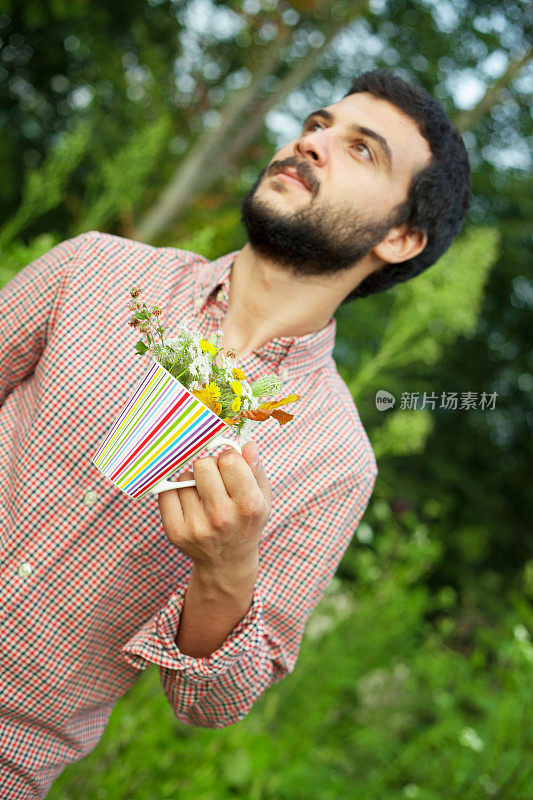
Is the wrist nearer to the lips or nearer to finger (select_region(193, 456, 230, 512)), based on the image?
finger (select_region(193, 456, 230, 512))

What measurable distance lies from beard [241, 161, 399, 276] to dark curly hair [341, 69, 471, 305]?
0.18 meters

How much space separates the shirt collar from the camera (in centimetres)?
137

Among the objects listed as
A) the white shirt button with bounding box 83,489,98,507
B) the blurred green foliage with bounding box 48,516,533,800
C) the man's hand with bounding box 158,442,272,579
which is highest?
the man's hand with bounding box 158,442,272,579

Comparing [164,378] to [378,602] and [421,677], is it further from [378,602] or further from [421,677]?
[421,677]

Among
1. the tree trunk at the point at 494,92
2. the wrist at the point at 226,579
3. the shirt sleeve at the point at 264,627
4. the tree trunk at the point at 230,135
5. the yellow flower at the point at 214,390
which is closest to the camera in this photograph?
the yellow flower at the point at 214,390

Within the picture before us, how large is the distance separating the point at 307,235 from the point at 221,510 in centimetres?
63

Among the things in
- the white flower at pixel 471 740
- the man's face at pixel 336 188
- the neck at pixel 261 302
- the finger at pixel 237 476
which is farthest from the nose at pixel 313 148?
the white flower at pixel 471 740

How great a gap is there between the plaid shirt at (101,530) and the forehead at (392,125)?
453 mm

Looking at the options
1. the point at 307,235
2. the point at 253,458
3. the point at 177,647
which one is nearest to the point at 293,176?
the point at 307,235

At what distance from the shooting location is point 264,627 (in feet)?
4.03

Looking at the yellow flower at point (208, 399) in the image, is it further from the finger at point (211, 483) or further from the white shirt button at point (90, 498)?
the white shirt button at point (90, 498)

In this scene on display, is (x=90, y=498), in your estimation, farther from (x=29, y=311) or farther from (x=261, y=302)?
(x=261, y=302)

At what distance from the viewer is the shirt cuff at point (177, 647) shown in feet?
3.72

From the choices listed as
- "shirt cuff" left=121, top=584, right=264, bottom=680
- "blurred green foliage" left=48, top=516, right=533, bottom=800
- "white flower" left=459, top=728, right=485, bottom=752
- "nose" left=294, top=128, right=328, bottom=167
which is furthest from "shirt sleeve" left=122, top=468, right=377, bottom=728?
"white flower" left=459, top=728, right=485, bottom=752
